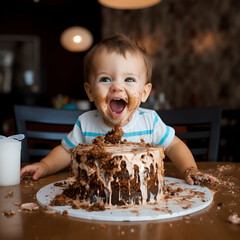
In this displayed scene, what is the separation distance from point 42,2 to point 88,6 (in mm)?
1006

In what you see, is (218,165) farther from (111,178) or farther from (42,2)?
(42,2)

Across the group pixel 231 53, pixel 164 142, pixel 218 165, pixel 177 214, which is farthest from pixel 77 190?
pixel 231 53

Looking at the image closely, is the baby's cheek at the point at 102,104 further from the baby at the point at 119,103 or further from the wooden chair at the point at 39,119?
the wooden chair at the point at 39,119

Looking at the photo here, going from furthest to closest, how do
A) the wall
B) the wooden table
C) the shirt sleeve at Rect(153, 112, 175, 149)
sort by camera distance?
1. the wall
2. the shirt sleeve at Rect(153, 112, 175, 149)
3. the wooden table

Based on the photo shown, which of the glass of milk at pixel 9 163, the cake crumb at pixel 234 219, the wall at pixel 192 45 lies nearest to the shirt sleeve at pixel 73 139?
the glass of milk at pixel 9 163

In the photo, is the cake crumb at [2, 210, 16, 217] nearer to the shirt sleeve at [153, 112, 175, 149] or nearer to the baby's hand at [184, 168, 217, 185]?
the baby's hand at [184, 168, 217, 185]

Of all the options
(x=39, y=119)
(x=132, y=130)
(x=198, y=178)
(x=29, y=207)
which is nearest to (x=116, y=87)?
(x=132, y=130)

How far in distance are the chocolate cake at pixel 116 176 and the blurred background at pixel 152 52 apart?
175 centimetres

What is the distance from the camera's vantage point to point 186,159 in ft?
3.82

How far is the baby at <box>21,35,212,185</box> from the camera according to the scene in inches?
43.0

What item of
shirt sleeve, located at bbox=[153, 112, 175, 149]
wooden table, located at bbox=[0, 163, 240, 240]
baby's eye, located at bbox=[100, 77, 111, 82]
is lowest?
wooden table, located at bbox=[0, 163, 240, 240]

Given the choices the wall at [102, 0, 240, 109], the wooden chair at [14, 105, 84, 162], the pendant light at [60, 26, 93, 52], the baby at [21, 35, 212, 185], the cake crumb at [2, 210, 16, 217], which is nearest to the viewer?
the cake crumb at [2, 210, 16, 217]

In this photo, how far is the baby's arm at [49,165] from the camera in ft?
3.70

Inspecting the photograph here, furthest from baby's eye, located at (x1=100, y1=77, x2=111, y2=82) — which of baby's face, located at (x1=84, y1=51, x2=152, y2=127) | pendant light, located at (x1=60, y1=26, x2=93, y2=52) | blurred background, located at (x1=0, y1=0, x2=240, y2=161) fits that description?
pendant light, located at (x1=60, y1=26, x2=93, y2=52)
